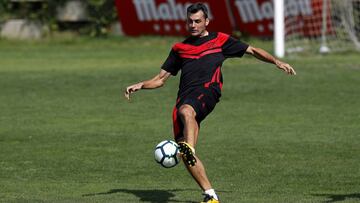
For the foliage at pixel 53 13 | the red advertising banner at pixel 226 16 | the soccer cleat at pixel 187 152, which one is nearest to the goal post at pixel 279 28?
the red advertising banner at pixel 226 16

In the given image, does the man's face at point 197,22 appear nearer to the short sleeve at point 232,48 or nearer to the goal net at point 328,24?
the short sleeve at point 232,48

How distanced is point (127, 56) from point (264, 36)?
4799 mm

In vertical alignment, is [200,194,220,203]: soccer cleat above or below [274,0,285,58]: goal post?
above

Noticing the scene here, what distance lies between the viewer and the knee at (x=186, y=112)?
8.96m

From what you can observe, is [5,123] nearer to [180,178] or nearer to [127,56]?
[180,178]

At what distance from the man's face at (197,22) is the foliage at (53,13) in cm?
2521

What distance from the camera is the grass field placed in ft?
34.5

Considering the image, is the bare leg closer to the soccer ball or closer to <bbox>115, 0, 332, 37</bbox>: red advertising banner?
the soccer ball

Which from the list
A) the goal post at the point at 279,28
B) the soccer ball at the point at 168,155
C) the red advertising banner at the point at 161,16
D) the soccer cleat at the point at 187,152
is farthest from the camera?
the red advertising banner at the point at 161,16

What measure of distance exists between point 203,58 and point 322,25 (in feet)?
62.6

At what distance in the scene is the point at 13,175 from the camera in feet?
37.7

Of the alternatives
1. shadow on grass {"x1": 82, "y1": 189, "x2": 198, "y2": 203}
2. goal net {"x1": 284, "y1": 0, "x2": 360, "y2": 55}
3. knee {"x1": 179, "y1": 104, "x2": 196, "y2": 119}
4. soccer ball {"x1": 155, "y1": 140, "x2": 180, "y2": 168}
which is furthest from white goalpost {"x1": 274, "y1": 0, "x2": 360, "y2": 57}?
soccer ball {"x1": 155, "y1": 140, "x2": 180, "y2": 168}

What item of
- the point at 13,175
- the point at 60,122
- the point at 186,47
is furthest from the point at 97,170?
the point at 60,122

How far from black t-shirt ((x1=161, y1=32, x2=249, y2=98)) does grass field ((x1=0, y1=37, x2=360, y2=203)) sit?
1.12m
